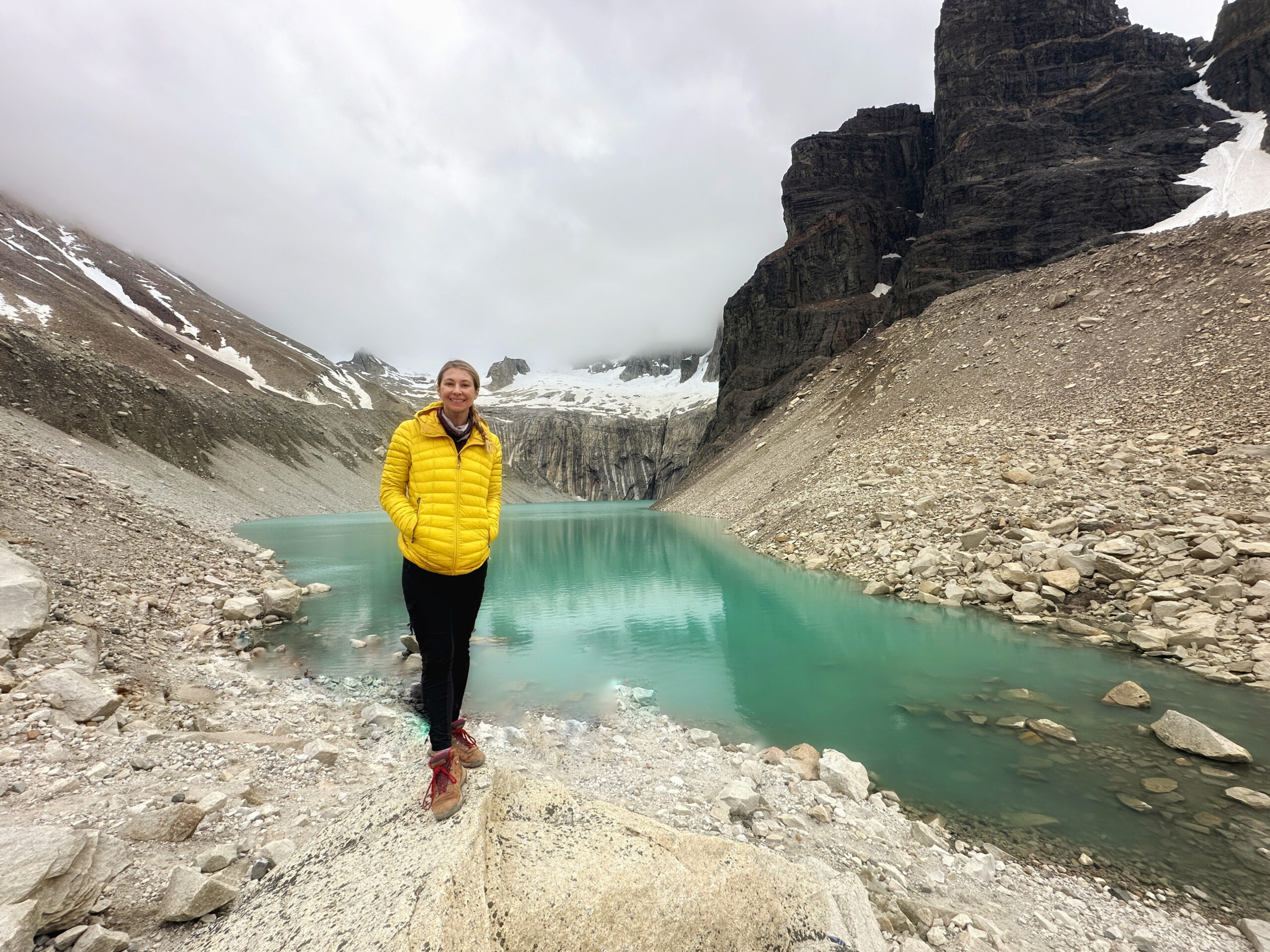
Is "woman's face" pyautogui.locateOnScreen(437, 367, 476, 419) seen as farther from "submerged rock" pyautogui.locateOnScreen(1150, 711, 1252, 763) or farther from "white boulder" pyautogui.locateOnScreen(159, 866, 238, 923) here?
"submerged rock" pyautogui.locateOnScreen(1150, 711, 1252, 763)

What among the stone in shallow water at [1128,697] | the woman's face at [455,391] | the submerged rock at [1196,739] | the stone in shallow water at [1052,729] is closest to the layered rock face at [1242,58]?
the stone in shallow water at [1128,697]

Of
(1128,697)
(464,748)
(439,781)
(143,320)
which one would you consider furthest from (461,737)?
(143,320)

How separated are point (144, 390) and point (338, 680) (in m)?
58.5

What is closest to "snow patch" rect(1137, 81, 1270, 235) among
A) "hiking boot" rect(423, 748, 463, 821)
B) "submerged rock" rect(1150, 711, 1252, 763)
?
"submerged rock" rect(1150, 711, 1252, 763)

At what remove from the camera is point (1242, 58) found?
38.4 m

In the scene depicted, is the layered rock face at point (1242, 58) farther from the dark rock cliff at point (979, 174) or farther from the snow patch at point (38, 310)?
the snow patch at point (38, 310)

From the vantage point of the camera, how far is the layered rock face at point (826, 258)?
5100cm

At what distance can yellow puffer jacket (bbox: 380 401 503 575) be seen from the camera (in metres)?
3.39

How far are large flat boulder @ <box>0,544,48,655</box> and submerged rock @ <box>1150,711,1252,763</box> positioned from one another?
11374 millimetres

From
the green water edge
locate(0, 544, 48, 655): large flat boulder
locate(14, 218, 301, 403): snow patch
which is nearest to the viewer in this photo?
the green water edge

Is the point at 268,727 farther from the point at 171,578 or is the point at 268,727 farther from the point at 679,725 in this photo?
the point at 171,578

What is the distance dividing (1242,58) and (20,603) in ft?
218

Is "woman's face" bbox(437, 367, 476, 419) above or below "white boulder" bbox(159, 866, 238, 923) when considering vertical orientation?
above

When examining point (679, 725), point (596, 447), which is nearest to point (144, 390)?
point (679, 725)
